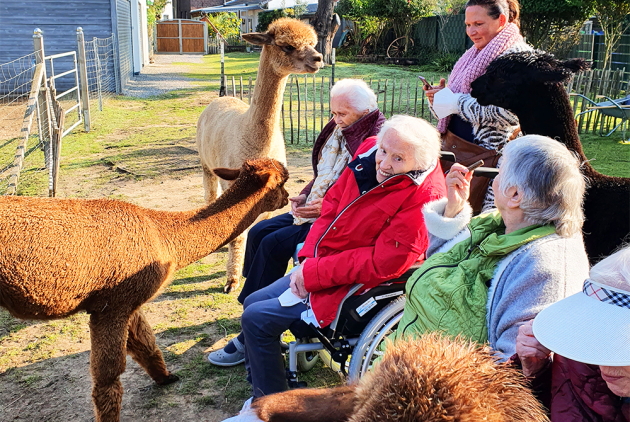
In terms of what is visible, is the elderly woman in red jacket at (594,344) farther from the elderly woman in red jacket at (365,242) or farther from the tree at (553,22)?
the tree at (553,22)

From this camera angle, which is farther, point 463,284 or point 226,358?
point 226,358

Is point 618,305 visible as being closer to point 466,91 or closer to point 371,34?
point 466,91

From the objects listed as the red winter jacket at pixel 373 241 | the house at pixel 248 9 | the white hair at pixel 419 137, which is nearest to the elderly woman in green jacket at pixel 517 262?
the red winter jacket at pixel 373 241

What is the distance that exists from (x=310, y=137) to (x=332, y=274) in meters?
8.39

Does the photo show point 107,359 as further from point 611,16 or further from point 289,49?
point 611,16

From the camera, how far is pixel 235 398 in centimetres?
318

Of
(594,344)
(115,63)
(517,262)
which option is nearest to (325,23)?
(115,63)

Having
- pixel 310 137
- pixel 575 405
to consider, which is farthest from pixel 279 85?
pixel 310 137

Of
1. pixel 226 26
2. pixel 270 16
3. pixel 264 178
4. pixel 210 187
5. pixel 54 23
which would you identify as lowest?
pixel 210 187

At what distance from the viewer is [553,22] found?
18750 mm

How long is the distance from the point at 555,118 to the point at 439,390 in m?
2.68

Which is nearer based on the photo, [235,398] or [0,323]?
[235,398]

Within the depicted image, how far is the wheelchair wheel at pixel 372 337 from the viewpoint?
2576 millimetres

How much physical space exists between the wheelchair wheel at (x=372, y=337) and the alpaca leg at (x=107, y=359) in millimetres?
1232
